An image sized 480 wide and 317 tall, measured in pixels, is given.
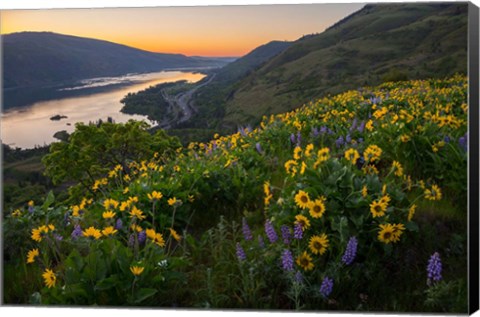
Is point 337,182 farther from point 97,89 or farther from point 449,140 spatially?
point 97,89

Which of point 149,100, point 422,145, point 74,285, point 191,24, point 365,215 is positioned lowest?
point 74,285

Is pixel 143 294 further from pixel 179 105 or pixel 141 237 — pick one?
pixel 179 105

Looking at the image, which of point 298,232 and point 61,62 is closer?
point 298,232

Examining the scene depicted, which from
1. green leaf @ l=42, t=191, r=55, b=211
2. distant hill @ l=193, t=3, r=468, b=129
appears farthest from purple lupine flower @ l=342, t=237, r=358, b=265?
green leaf @ l=42, t=191, r=55, b=211

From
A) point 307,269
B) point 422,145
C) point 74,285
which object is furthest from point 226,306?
point 422,145

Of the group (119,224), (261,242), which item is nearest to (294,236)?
(261,242)

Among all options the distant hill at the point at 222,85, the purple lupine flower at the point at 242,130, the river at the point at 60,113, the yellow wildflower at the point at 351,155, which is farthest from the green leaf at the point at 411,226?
the river at the point at 60,113

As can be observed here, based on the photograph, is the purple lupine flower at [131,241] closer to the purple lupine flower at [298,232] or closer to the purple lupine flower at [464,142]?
the purple lupine flower at [298,232]
